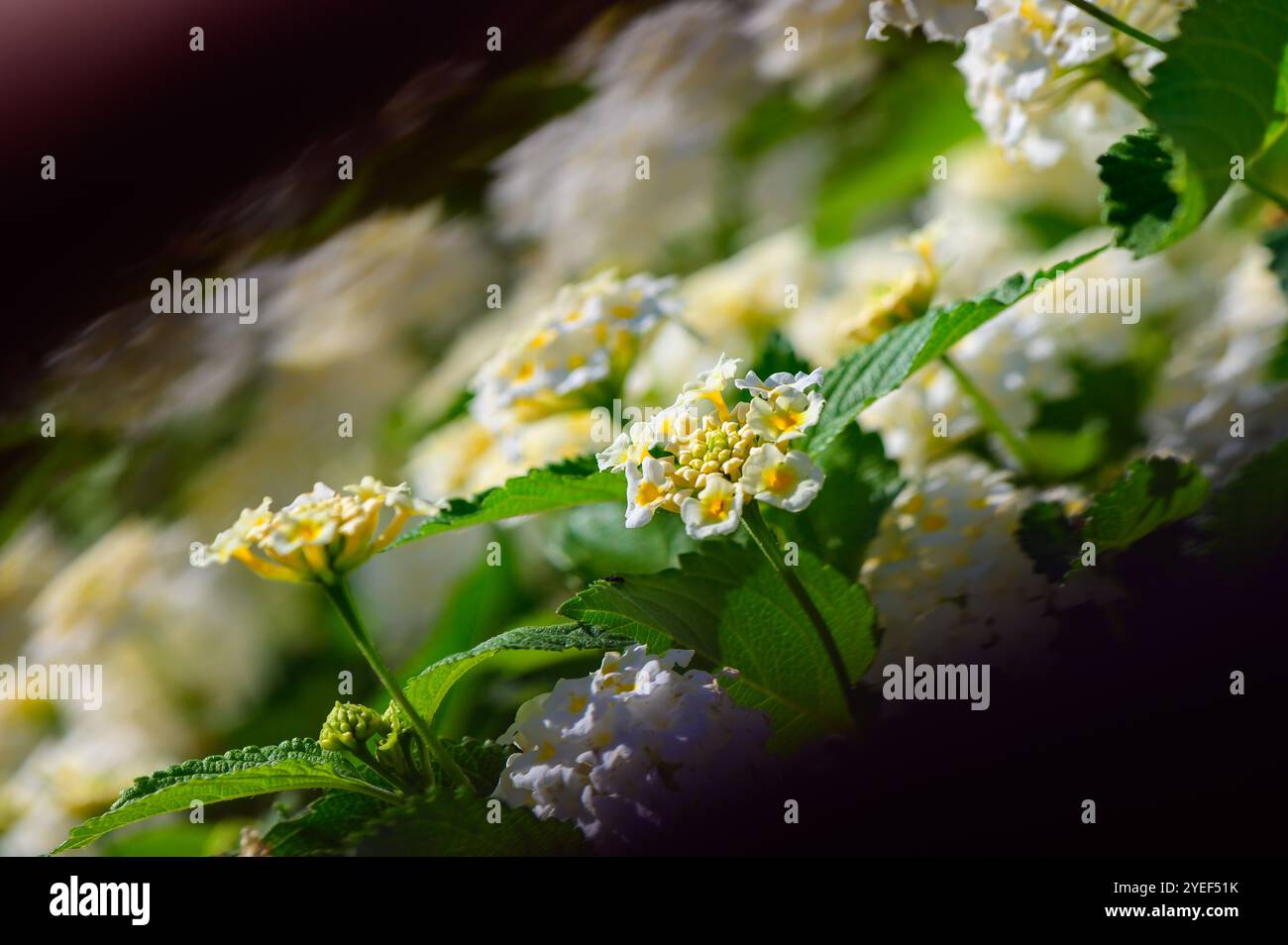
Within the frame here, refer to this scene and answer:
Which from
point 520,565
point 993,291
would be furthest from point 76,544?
point 993,291

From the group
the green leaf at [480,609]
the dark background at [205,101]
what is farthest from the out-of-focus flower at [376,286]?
the green leaf at [480,609]

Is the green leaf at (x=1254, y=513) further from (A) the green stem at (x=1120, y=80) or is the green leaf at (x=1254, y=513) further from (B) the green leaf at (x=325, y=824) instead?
(B) the green leaf at (x=325, y=824)

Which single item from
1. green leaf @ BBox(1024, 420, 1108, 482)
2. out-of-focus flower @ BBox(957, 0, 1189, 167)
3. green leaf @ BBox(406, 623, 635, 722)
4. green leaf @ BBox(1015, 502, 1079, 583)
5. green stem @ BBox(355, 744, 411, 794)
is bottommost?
green stem @ BBox(355, 744, 411, 794)

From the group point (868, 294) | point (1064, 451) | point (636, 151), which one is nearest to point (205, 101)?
point (636, 151)

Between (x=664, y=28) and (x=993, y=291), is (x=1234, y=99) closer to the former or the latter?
(x=993, y=291)

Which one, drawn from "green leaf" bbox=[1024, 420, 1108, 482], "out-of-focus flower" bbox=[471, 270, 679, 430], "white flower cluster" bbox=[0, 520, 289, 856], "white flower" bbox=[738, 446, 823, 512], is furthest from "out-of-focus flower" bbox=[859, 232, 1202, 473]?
"white flower cluster" bbox=[0, 520, 289, 856]

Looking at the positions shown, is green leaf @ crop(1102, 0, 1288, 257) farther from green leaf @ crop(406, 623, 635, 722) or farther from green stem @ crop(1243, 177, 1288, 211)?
green leaf @ crop(406, 623, 635, 722)

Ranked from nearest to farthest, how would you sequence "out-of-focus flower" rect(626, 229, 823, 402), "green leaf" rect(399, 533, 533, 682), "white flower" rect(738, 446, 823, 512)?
"white flower" rect(738, 446, 823, 512) → "green leaf" rect(399, 533, 533, 682) → "out-of-focus flower" rect(626, 229, 823, 402)

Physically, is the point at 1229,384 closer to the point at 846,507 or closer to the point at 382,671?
the point at 846,507
